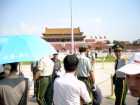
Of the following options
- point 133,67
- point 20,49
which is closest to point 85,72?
point 20,49

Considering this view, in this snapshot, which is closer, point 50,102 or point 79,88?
point 79,88

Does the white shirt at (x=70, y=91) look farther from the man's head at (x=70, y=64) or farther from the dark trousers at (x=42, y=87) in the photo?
the dark trousers at (x=42, y=87)

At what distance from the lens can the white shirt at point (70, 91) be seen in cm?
470

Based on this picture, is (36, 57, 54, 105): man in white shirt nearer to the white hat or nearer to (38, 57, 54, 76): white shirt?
(38, 57, 54, 76): white shirt

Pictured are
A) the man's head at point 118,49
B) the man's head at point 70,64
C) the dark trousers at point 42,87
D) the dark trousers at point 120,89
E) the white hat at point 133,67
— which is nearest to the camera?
the white hat at point 133,67

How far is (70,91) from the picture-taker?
185 inches

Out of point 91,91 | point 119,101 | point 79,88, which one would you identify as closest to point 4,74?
point 79,88

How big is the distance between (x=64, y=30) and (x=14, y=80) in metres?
98.1

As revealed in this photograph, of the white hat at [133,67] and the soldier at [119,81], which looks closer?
the white hat at [133,67]

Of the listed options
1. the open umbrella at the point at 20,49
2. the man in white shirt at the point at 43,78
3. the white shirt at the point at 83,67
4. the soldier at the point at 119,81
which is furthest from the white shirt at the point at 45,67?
the open umbrella at the point at 20,49

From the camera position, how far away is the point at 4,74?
15.8ft

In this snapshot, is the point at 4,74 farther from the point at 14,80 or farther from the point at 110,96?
the point at 110,96

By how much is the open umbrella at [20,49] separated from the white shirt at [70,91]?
1.58 feet

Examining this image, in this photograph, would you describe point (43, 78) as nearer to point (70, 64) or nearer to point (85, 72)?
point (85, 72)
